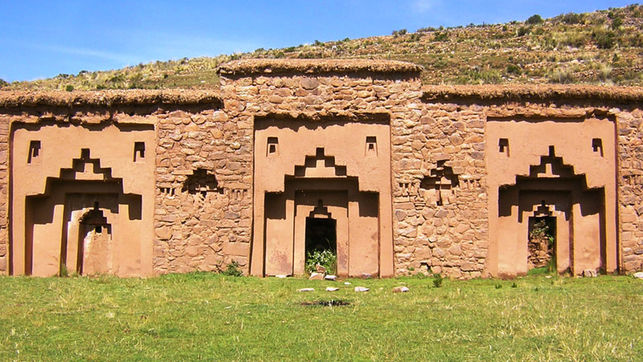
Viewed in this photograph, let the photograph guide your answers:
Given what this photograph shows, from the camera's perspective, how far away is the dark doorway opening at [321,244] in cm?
1508

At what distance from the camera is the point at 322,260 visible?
15.1 m

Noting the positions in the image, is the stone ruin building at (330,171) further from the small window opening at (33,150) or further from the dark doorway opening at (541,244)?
the dark doorway opening at (541,244)

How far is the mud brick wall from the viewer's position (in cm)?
1428

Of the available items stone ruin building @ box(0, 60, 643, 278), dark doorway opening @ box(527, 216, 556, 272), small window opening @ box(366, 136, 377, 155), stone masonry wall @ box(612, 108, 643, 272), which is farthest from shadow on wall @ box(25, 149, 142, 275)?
stone masonry wall @ box(612, 108, 643, 272)

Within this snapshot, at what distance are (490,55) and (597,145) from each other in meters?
21.0

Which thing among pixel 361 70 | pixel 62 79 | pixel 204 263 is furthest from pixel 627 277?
pixel 62 79

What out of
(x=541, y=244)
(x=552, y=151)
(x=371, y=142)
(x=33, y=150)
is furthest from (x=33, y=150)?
(x=541, y=244)

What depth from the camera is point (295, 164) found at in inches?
573

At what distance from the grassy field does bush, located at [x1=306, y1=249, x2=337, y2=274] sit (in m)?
1.79

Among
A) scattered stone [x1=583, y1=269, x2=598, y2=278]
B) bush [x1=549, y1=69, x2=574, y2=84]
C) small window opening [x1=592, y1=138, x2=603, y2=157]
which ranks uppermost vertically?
bush [x1=549, y1=69, x2=574, y2=84]

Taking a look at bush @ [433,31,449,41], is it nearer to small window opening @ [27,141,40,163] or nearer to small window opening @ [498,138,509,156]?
small window opening @ [498,138,509,156]

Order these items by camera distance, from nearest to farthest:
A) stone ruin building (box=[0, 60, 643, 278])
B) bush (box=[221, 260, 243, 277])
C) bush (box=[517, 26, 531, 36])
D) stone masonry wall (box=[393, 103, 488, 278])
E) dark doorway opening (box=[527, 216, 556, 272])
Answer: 1. bush (box=[221, 260, 243, 277])
2. stone masonry wall (box=[393, 103, 488, 278])
3. stone ruin building (box=[0, 60, 643, 278])
4. dark doorway opening (box=[527, 216, 556, 272])
5. bush (box=[517, 26, 531, 36])

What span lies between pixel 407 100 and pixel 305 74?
236 cm

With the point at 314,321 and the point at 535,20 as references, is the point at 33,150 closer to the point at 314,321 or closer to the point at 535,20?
the point at 314,321
